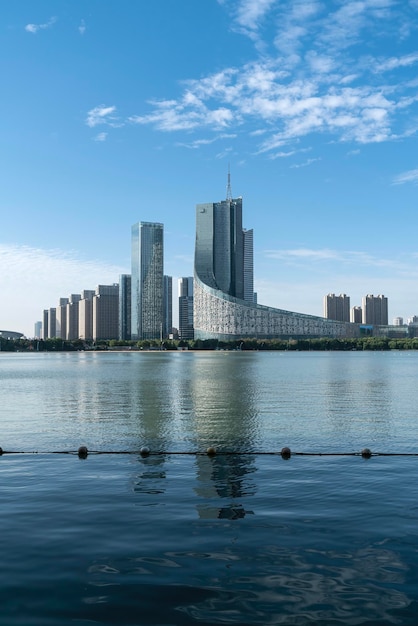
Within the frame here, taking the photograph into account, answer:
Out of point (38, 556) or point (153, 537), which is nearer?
point (38, 556)

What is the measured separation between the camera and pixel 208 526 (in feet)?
39.1

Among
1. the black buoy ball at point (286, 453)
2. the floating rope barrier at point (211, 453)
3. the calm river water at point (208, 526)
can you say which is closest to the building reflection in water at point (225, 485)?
the calm river water at point (208, 526)

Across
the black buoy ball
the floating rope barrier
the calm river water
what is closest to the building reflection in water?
the calm river water

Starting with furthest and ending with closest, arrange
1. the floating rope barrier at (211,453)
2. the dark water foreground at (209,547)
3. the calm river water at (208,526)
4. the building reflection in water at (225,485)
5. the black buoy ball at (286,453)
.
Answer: the floating rope barrier at (211,453) → the black buoy ball at (286,453) → the building reflection in water at (225,485) → the calm river water at (208,526) → the dark water foreground at (209,547)

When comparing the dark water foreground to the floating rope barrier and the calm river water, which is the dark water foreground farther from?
the floating rope barrier

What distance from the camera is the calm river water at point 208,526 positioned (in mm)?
8445

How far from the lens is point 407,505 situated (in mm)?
13516

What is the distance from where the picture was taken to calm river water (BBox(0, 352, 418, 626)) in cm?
845

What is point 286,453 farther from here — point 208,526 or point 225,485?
point 208,526

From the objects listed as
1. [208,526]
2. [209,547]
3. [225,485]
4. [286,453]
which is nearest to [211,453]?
[286,453]

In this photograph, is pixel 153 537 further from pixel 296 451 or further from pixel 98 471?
pixel 296 451

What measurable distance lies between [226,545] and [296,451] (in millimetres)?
10566

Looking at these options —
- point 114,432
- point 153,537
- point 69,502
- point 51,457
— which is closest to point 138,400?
point 114,432

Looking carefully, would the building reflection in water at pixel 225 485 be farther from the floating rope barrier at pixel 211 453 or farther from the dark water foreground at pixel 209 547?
the floating rope barrier at pixel 211 453
